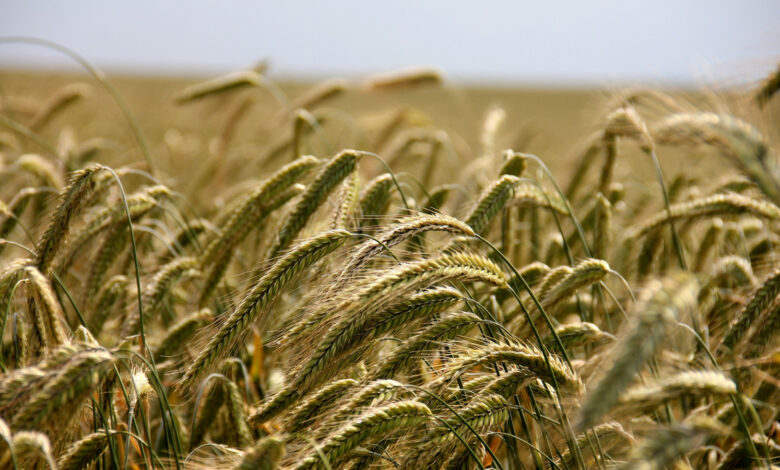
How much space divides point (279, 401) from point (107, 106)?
49.4 feet

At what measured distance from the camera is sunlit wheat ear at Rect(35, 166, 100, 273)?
5.67 ft

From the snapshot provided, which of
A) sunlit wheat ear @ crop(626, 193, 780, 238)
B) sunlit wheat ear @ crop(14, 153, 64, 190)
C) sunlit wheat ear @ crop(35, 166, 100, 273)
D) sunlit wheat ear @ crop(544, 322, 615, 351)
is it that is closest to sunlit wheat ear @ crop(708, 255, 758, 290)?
sunlit wheat ear @ crop(626, 193, 780, 238)

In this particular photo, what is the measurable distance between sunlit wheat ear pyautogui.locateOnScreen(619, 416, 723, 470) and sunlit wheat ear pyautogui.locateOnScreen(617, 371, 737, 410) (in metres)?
0.07

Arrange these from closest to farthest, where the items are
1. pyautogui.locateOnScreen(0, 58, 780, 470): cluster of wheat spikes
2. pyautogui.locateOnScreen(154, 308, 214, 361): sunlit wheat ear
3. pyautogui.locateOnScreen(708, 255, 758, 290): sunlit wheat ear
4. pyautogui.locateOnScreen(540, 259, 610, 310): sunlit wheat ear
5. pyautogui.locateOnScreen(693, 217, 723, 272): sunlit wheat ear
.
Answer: pyautogui.locateOnScreen(0, 58, 780, 470): cluster of wheat spikes, pyautogui.locateOnScreen(540, 259, 610, 310): sunlit wheat ear, pyautogui.locateOnScreen(154, 308, 214, 361): sunlit wheat ear, pyautogui.locateOnScreen(708, 255, 758, 290): sunlit wheat ear, pyautogui.locateOnScreen(693, 217, 723, 272): sunlit wheat ear

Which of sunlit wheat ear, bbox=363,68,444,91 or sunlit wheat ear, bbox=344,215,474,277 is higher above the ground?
sunlit wheat ear, bbox=363,68,444,91

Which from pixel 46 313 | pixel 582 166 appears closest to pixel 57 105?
pixel 46 313

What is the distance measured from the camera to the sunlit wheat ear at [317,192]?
1.94 metres

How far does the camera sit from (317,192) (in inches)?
76.3

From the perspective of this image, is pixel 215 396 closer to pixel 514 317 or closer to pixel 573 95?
pixel 514 317

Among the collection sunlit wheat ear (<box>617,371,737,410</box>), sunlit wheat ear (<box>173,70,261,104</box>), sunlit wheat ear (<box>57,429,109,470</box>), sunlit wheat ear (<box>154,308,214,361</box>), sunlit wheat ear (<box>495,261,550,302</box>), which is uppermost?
sunlit wheat ear (<box>173,70,261,104</box>)

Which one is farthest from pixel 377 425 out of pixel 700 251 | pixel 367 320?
pixel 700 251

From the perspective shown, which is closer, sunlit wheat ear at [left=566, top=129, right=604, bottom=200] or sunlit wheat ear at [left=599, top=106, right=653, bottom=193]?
sunlit wheat ear at [left=599, top=106, right=653, bottom=193]

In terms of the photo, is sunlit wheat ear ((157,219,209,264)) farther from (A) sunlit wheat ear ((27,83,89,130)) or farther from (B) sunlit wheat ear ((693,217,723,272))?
(B) sunlit wheat ear ((693,217,723,272))

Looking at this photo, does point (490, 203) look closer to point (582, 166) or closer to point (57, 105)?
point (582, 166)
